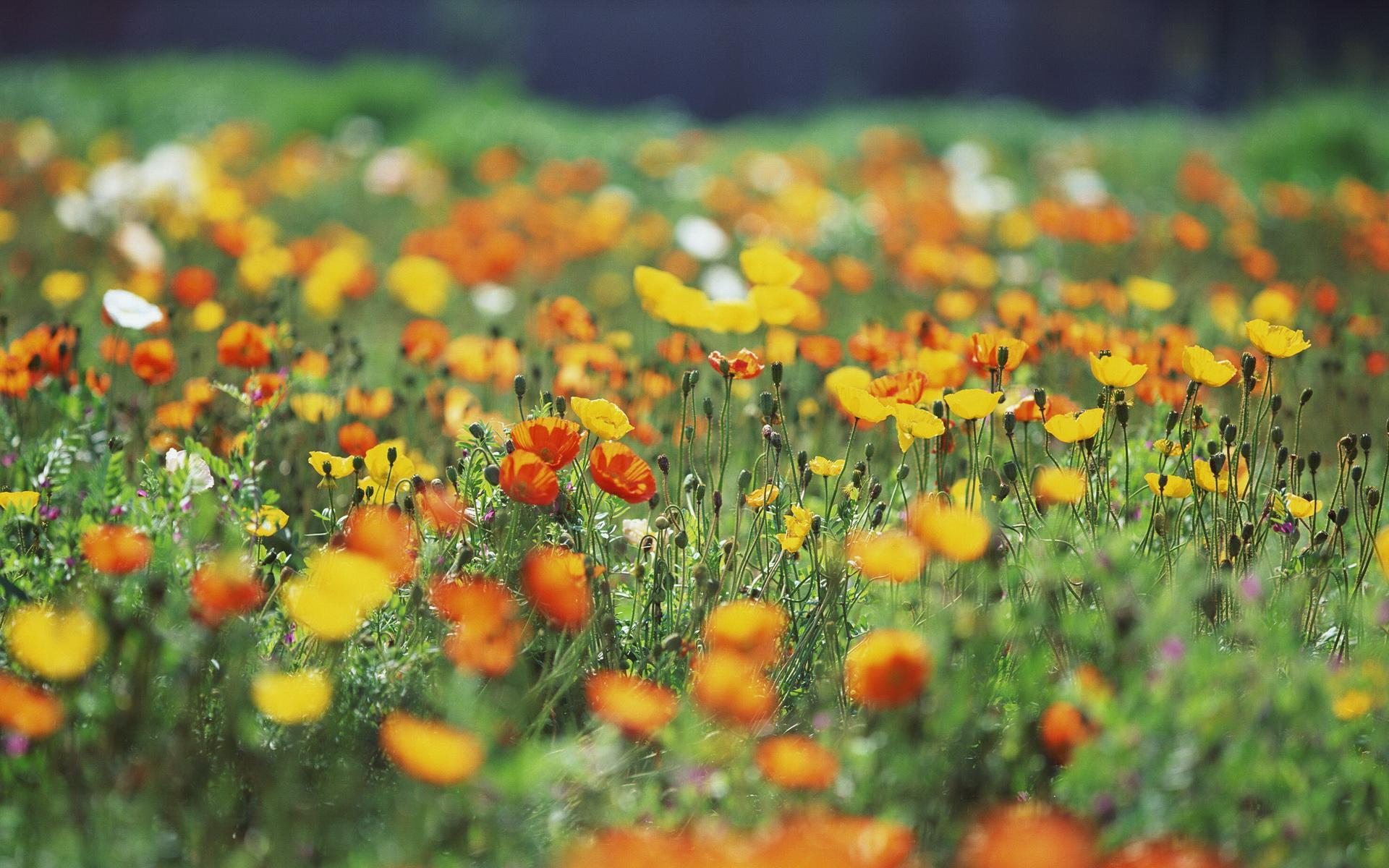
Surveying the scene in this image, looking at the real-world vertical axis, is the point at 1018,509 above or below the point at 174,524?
below

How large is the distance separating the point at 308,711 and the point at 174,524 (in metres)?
0.59

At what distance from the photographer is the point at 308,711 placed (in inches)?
51.7

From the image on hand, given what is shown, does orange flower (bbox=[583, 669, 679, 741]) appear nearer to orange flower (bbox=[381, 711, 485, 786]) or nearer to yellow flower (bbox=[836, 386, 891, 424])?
orange flower (bbox=[381, 711, 485, 786])

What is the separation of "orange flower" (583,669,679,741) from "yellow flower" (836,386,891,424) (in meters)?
0.54

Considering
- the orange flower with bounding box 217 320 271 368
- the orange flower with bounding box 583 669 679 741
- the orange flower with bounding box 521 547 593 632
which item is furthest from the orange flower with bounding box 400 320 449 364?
the orange flower with bounding box 583 669 679 741

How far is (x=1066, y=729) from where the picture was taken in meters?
1.28

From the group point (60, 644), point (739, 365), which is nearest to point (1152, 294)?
point (739, 365)

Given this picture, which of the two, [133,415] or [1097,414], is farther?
[133,415]

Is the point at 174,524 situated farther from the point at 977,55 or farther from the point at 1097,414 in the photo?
the point at 977,55

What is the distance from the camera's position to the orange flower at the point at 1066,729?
4.20 ft

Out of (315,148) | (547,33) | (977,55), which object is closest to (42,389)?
(315,148)

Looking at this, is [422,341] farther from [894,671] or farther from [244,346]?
[894,671]

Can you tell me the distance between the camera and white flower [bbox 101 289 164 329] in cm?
229

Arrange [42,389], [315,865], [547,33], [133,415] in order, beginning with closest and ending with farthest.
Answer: [315,865]
[42,389]
[133,415]
[547,33]
